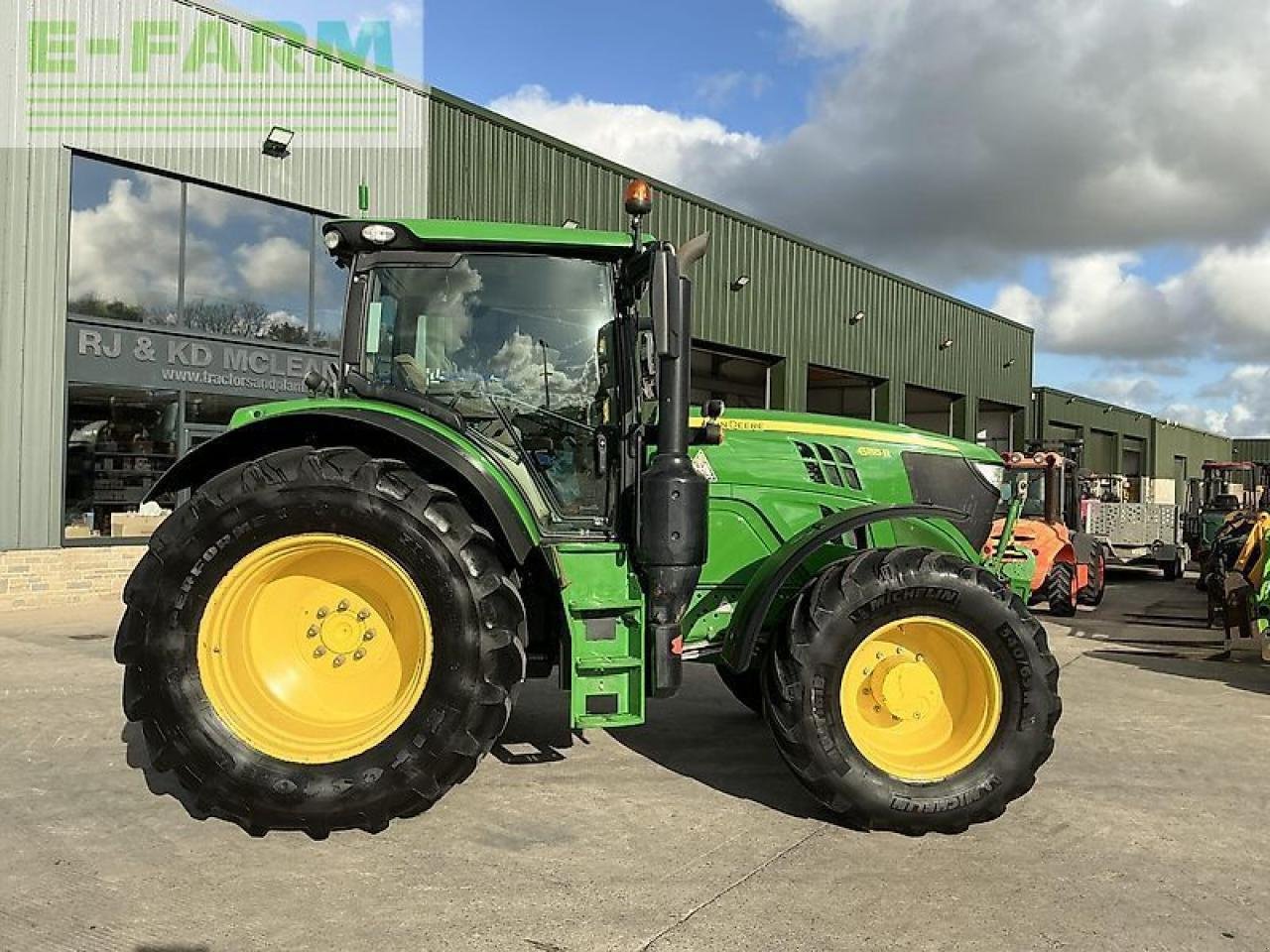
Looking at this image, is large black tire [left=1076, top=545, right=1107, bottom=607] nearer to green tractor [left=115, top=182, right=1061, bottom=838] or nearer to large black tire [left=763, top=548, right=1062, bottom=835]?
green tractor [left=115, top=182, right=1061, bottom=838]

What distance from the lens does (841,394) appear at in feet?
81.9

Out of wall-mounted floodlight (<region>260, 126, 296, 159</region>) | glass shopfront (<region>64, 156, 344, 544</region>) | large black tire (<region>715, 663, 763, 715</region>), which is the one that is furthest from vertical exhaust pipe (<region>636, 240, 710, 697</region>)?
wall-mounted floodlight (<region>260, 126, 296, 159</region>)

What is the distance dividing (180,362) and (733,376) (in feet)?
40.4

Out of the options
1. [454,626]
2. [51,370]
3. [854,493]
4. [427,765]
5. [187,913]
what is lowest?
[187,913]

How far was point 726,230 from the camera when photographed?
61.2 feet

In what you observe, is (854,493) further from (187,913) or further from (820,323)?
(820,323)

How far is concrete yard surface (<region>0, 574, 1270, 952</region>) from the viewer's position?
3.10m

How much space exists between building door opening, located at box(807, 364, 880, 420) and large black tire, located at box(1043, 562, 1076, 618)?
11049mm

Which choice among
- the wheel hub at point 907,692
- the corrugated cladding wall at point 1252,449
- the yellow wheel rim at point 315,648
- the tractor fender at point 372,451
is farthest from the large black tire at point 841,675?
the corrugated cladding wall at point 1252,449

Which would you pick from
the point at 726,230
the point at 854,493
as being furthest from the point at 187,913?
the point at 726,230

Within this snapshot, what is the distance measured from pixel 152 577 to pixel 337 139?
34.8 ft

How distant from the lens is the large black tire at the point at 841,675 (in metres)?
3.89

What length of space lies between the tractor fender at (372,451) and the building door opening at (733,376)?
14.9m

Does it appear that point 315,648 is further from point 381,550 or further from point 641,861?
point 641,861
